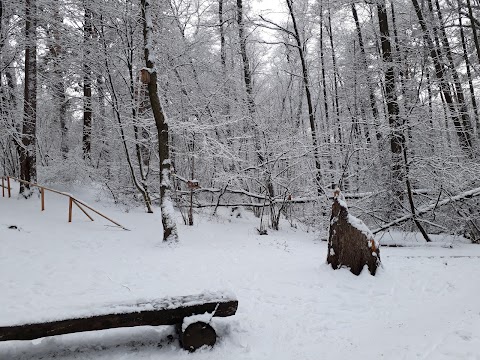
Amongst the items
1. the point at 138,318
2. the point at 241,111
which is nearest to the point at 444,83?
the point at 241,111

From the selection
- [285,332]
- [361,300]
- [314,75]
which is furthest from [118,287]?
[314,75]

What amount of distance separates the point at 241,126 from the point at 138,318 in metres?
10.8

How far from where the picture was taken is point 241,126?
13.5 m

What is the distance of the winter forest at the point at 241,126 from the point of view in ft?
29.8

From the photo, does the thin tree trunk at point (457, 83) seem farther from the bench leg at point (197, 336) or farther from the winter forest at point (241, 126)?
the bench leg at point (197, 336)

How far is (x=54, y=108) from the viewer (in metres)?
15.5

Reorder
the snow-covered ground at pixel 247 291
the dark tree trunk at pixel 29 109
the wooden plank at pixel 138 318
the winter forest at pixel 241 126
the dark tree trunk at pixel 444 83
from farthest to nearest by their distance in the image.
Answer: the dark tree trunk at pixel 29 109 < the dark tree trunk at pixel 444 83 < the winter forest at pixel 241 126 < the snow-covered ground at pixel 247 291 < the wooden plank at pixel 138 318

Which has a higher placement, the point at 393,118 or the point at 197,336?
the point at 393,118

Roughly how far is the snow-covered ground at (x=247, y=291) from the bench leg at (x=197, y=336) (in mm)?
81

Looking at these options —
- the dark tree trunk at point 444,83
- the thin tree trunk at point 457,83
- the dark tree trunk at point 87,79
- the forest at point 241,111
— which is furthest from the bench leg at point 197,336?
the dark tree trunk at point 87,79

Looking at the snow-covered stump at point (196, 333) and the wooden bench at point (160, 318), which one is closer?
the wooden bench at point (160, 318)

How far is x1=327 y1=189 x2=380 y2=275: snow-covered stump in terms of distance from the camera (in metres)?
5.57

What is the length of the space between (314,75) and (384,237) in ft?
39.7

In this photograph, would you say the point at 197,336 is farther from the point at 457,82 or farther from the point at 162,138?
the point at 457,82
